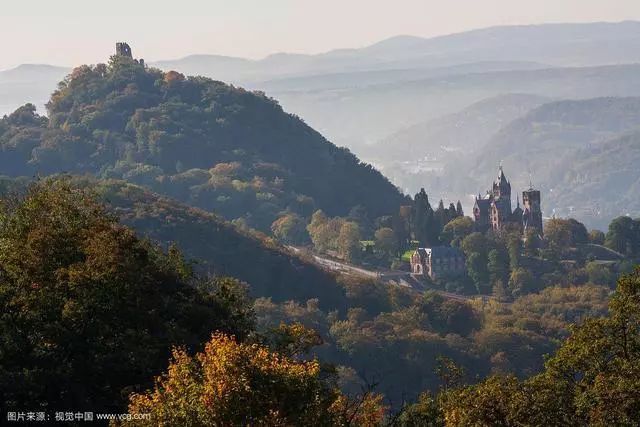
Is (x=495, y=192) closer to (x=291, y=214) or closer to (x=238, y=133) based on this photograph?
(x=291, y=214)

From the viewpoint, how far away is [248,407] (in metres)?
18.2

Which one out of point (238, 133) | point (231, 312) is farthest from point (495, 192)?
point (231, 312)

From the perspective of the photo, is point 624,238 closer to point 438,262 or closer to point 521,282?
point 521,282

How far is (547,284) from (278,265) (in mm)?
22094

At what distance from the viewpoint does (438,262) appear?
10006 centimetres

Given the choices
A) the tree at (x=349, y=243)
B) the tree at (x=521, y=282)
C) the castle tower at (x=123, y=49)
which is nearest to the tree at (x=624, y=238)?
the tree at (x=521, y=282)

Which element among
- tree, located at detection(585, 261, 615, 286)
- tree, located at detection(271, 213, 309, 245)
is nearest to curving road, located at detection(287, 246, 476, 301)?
tree, located at detection(585, 261, 615, 286)

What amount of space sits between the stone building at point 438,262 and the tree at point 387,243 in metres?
2.93

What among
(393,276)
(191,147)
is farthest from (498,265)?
(191,147)

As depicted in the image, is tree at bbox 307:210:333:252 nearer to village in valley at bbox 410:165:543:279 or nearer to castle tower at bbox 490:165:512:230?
village in valley at bbox 410:165:543:279

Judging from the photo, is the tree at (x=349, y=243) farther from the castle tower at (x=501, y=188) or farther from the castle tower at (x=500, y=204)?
the castle tower at (x=501, y=188)

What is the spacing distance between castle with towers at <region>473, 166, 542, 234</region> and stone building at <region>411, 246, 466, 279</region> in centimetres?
511

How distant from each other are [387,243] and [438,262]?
20.6 feet

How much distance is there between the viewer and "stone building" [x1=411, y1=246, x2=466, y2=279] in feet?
327
